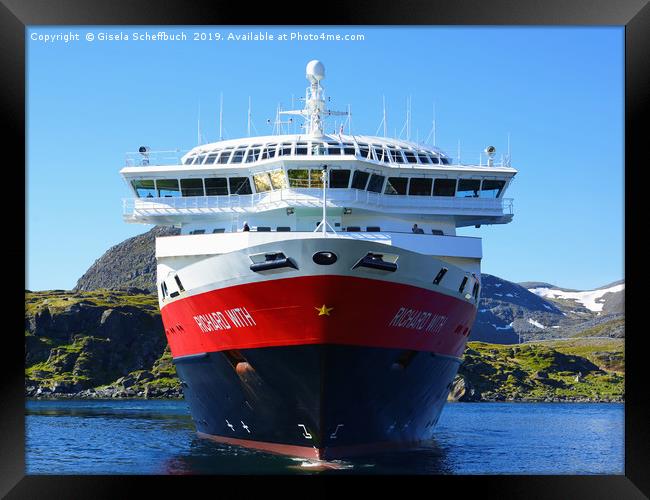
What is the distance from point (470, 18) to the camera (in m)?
18.6

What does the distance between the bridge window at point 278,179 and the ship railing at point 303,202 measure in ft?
1.22

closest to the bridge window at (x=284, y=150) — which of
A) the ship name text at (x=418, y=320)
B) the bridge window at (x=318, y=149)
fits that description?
the bridge window at (x=318, y=149)

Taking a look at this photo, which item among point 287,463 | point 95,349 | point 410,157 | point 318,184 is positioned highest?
point 410,157

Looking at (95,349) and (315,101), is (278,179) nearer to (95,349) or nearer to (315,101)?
(315,101)

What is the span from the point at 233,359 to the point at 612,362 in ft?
403

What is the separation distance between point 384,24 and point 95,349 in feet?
329

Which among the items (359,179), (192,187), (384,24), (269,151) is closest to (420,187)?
(359,179)

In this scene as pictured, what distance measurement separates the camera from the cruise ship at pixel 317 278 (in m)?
23.3

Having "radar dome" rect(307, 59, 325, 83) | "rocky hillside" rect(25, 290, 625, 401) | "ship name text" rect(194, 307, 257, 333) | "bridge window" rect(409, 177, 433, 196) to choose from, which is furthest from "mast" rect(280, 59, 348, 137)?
"rocky hillside" rect(25, 290, 625, 401)

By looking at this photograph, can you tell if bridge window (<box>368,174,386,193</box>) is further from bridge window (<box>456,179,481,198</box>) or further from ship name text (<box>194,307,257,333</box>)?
ship name text (<box>194,307,257,333</box>)

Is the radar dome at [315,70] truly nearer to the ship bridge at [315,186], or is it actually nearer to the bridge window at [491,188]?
the ship bridge at [315,186]

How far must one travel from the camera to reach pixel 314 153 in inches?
1196
